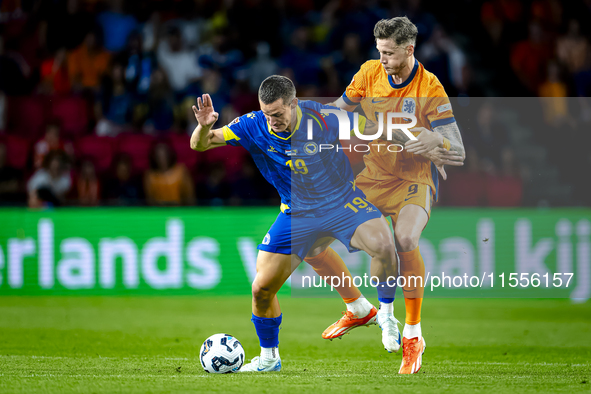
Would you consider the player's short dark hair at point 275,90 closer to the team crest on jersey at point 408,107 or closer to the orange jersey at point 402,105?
the orange jersey at point 402,105

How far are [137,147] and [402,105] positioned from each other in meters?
6.27

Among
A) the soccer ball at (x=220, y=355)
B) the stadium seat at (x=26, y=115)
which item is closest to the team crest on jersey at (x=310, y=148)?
the soccer ball at (x=220, y=355)

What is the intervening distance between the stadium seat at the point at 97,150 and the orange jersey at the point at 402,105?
6061mm

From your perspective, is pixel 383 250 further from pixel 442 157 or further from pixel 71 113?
pixel 71 113

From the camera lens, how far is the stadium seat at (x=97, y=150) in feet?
36.7

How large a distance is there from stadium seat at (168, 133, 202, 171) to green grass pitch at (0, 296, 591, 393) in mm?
2166

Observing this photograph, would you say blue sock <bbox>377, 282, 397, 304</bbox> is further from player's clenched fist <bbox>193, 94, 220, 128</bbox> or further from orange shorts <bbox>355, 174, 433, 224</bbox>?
player's clenched fist <bbox>193, 94, 220, 128</bbox>

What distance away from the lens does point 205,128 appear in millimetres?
5602

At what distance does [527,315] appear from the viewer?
9219 millimetres

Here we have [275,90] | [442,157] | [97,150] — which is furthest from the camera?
[97,150]

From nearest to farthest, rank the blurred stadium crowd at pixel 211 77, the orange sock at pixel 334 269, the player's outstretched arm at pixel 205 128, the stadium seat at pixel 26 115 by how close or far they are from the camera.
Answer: the player's outstretched arm at pixel 205 128 < the orange sock at pixel 334 269 < the blurred stadium crowd at pixel 211 77 < the stadium seat at pixel 26 115

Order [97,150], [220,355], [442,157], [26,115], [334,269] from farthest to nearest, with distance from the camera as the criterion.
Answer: [26,115] → [97,150] → [334,269] → [442,157] → [220,355]

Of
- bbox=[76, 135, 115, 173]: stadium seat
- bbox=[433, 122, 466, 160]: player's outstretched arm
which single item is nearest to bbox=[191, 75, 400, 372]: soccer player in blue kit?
bbox=[433, 122, 466, 160]: player's outstretched arm

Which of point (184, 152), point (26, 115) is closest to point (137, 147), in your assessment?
point (184, 152)
